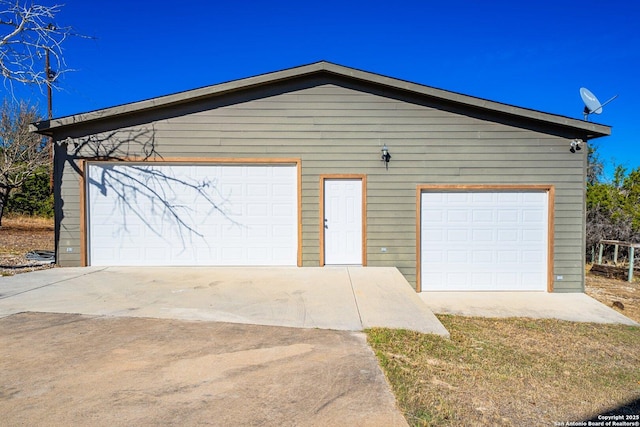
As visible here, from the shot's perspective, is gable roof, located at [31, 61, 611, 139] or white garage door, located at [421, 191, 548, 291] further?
white garage door, located at [421, 191, 548, 291]

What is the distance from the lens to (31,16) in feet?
22.6

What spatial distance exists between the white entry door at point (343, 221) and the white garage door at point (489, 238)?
131 centimetres

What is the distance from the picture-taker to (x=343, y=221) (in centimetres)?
750

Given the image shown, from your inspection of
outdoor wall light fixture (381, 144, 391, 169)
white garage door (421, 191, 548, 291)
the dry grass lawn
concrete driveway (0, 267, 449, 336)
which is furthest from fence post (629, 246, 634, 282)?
outdoor wall light fixture (381, 144, 391, 169)

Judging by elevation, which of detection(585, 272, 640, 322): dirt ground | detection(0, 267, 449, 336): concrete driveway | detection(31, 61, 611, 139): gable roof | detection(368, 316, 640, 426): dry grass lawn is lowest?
detection(585, 272, 640, 322): dirt ground

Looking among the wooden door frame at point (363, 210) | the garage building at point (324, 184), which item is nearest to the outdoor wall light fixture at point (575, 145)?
the garage building at point (324, 184)

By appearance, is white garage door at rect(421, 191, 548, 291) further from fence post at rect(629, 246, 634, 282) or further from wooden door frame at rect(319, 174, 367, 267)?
fence post at rect(629, 246, 634, 282)

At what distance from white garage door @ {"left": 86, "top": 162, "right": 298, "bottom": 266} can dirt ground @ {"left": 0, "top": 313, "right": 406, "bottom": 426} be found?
336 cm

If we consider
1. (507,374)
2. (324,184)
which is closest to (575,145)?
(324,184)

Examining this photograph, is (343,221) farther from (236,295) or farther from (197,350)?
(197,350)

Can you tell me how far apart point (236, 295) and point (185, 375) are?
248 centimetres

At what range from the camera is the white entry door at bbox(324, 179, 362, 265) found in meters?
7.46

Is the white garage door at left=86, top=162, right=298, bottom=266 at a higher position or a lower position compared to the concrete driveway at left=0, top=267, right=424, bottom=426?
Answer: higher

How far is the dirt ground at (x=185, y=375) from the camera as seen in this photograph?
2395mm
